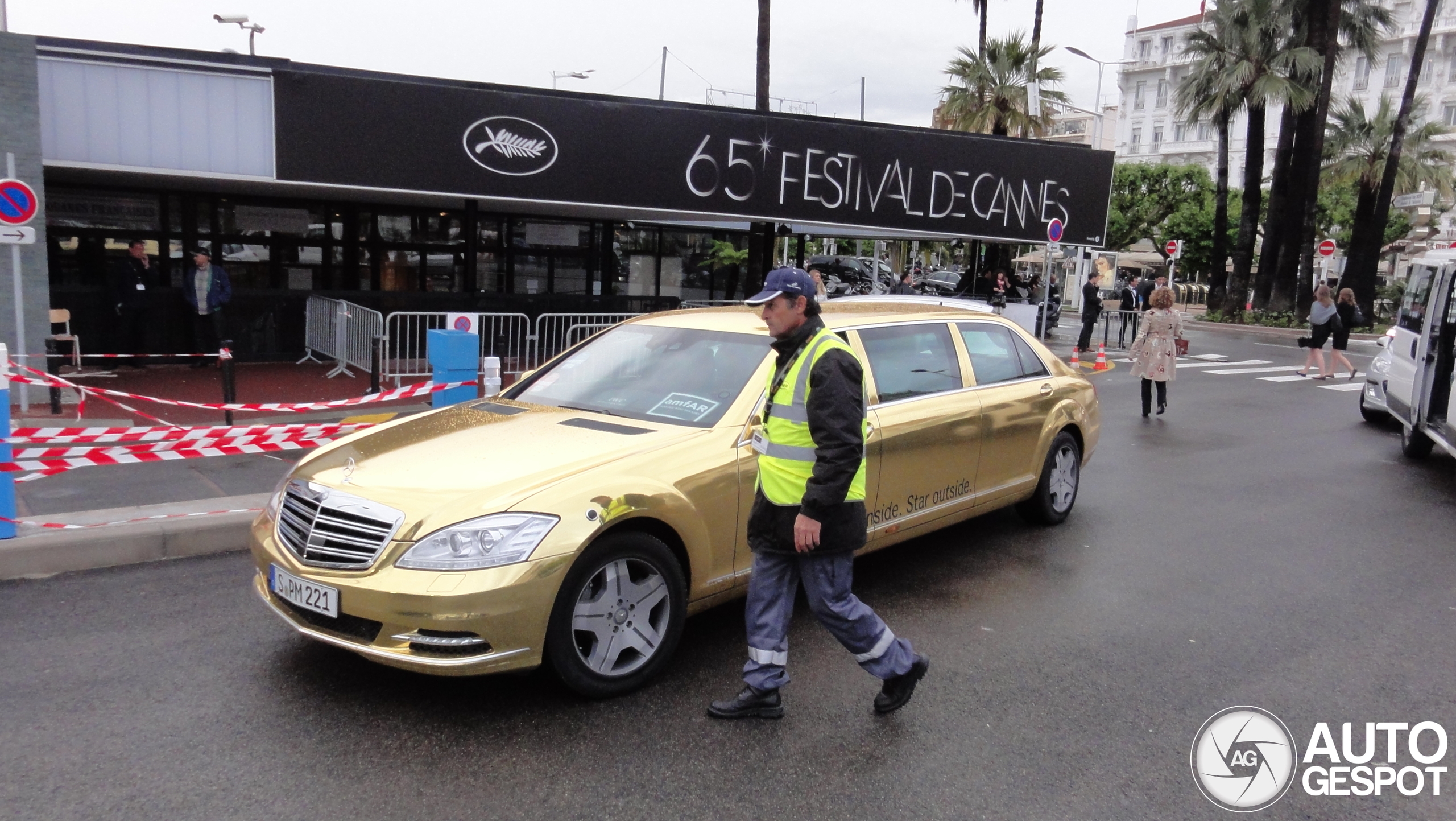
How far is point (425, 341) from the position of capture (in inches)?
552

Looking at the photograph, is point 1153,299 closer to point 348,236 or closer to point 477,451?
point 477,451

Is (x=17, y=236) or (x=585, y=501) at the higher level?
(x=17, y=236)

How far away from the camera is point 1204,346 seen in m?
25.1

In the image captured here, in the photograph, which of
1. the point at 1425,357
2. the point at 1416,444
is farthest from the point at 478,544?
the point at 1416,444

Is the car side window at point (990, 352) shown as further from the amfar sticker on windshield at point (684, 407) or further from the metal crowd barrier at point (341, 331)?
the metal crowd barrier at point (341, 331)

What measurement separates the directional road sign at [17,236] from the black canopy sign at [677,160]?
3.64 metres

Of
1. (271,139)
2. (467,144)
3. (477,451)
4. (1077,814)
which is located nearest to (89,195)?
(271,139)

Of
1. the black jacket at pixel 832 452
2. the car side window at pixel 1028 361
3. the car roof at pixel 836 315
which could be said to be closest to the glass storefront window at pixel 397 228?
the car roof at pixel 836 315

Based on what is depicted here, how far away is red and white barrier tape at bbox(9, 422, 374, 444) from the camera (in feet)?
23.3

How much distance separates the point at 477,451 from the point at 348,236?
513 inches

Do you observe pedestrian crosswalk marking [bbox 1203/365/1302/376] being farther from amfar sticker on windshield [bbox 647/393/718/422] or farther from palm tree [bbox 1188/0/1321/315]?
amfar sticker on windshield [bbox 647/393/718/422]

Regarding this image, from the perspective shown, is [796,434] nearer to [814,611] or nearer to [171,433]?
[814,611]

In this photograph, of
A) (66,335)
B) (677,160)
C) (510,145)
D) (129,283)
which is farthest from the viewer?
(677,160)

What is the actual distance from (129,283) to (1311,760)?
46.5 ft
